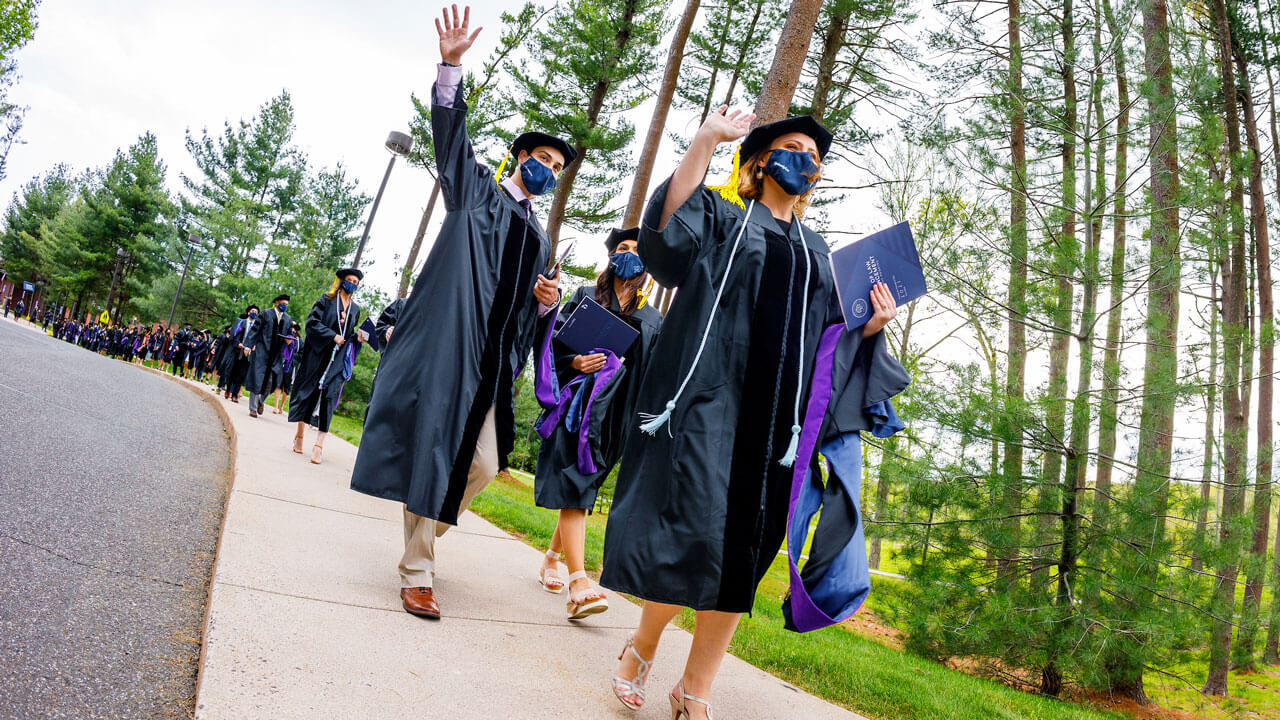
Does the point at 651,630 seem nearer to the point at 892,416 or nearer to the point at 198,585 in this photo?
the point at 892,416

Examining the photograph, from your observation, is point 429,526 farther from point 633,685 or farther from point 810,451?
point 810,451

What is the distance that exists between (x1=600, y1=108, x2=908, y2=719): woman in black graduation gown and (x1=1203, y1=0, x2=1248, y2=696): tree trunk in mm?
5908

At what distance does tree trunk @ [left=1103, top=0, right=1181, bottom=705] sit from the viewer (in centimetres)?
640

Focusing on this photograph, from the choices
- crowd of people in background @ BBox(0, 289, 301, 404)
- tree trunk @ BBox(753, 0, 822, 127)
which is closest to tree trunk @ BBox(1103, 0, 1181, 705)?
tree trunk @ BBox(753, 0, 822, 127)

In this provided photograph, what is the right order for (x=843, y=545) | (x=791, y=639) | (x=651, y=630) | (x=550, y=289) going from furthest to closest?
(x=791, y=639) → (x=550, y=289) → (x=651, y=630) → (x=843, y=545)

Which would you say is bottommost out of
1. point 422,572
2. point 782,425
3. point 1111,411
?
point 422,572

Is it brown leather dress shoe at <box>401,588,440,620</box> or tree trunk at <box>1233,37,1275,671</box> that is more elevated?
tree trunk at <box>1233,37,1275,671</box>

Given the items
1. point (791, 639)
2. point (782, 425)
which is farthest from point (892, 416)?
point (791, 639)

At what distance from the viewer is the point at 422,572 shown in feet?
9.87

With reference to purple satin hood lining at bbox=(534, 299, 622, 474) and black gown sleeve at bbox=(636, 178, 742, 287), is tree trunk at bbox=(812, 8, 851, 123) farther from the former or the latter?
black gown sleeve at bbox=(636, 178, 742, 287)

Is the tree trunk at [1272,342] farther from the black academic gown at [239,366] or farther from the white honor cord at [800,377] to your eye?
the black academic gown at [239,366]

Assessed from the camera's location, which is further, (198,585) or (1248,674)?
(1248,674)

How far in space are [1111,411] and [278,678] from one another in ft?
22.6

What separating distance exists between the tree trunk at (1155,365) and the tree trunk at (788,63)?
315 centimetres
